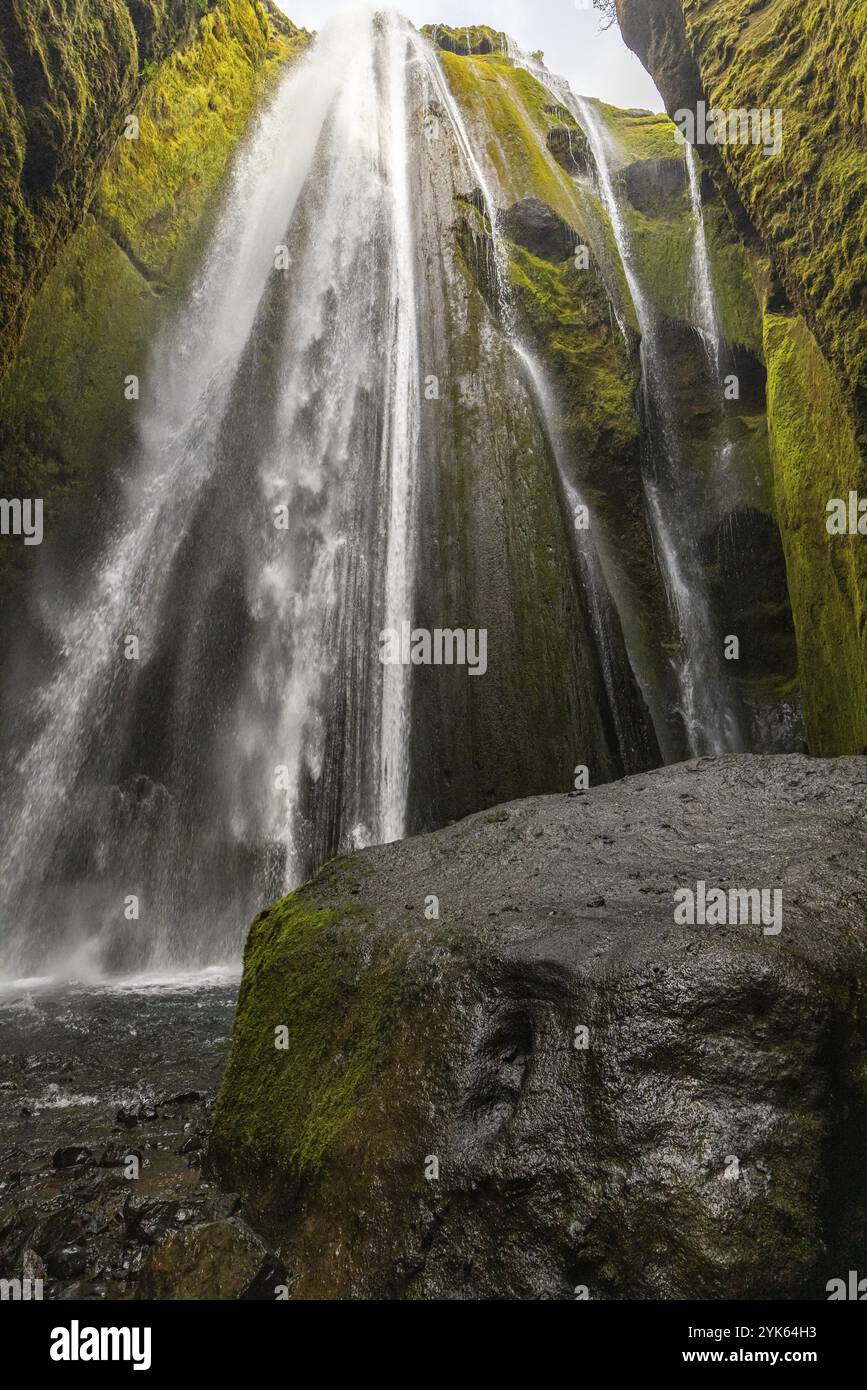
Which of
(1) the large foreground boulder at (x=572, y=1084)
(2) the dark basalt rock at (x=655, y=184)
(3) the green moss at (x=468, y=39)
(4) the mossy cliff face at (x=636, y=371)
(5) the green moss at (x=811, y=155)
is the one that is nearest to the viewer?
(1) the large foreground boulder at (x=572, y=1084)

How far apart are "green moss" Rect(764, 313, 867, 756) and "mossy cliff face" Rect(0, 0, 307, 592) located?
9.34 metres

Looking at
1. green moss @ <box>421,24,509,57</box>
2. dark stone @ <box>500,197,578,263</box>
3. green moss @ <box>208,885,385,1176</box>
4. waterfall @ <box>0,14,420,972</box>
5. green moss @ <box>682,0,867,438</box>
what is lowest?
green moss @ <box>208,885,385,1176</box>

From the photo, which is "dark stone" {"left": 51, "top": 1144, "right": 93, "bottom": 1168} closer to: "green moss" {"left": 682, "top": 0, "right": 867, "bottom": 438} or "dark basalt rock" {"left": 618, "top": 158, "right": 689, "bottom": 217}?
"green moss" {"left": 682, "top": 0, "right": 867, "bottom": 438}

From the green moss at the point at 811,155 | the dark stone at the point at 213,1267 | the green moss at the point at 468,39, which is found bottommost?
the dark stone at the point at 213,1267

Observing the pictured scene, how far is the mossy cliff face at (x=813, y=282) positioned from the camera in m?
8.29

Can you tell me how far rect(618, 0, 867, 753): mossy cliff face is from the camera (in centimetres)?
829

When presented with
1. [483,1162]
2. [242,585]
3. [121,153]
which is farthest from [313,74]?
[483,1162]

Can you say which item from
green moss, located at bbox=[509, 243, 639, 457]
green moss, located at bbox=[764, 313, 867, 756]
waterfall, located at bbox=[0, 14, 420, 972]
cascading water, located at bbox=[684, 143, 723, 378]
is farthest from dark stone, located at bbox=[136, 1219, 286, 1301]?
cascading water, located at bbox=[684, 143, 723, 378]

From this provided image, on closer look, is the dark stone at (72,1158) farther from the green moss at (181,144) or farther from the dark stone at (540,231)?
the dark stone at (540,231)

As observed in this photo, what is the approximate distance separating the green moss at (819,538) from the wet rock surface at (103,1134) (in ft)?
23.0

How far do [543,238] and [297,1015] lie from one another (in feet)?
47.8

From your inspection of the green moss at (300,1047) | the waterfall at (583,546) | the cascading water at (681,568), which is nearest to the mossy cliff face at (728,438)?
the cascading water at (681,568)

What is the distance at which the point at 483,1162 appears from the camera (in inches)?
107
